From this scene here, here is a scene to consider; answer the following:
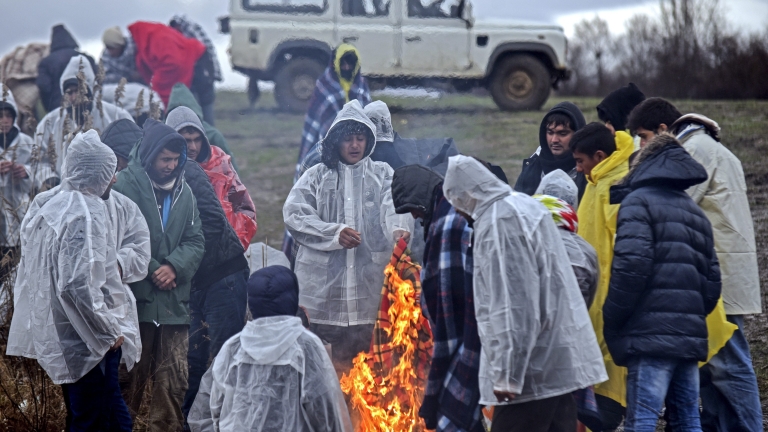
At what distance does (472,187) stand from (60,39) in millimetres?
6653

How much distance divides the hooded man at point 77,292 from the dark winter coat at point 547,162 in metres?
2.58

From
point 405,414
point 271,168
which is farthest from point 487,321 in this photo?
point 271,168

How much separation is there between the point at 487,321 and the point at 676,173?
4.19ft

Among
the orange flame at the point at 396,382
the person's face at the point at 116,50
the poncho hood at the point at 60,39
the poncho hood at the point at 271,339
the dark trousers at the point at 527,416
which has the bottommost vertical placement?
the orange flame at the point at 396,382

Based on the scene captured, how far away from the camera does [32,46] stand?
33.8ft

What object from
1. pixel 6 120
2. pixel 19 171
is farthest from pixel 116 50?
pixel 19 171

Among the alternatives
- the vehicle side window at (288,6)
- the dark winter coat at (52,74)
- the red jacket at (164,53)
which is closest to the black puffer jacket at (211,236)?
the dark winter coat at (52,74)

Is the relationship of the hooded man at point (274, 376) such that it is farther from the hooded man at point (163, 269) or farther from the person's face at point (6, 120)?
the person's face at point (6, 120)

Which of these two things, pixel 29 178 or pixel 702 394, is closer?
pixel 702 394

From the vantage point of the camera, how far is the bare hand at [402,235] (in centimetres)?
539

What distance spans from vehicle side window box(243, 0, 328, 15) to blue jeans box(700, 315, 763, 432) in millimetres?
9045

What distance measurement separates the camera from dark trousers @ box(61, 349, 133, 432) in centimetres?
459

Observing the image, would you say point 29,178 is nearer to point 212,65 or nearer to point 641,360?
point 212,65

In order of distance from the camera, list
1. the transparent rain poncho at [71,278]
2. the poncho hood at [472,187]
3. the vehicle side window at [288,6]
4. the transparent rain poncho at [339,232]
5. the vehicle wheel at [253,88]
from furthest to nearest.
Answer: the vehicle wheel at [253,88]
the vehicle side window at [288,6]
the transparent rain poncho at [339,232]
the transparent rain poncho at [71,278]
the poncho hood at [472,187]
